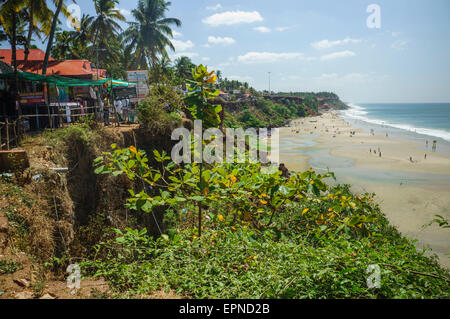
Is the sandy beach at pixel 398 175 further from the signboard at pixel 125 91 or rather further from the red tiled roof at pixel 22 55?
the red tiled roof at pixel 22 55

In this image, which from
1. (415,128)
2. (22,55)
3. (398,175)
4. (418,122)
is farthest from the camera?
(418,122)

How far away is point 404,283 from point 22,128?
438 inches

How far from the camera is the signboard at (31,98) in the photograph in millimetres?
10531

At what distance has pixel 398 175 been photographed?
77.1ft

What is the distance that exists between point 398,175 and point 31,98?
2697 cm

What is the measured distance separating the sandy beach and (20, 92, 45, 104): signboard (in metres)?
15.3

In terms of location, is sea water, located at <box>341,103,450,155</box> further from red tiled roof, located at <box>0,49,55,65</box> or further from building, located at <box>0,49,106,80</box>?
red tiled roof, located at <box>0,49,55,65</box>

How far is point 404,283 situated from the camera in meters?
2.95

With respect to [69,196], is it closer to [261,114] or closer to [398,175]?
[398,175]

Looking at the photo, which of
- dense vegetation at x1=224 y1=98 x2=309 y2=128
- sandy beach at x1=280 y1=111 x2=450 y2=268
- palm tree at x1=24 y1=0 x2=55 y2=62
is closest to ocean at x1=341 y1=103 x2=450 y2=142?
sandy beach at x1=280 y1=111 x2=450 y2=268

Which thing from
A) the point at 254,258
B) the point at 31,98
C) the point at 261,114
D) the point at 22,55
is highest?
the point at 22,55

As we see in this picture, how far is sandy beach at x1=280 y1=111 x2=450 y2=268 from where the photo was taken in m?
14.2

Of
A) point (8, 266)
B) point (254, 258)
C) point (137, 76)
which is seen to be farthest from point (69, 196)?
point (137, 76)

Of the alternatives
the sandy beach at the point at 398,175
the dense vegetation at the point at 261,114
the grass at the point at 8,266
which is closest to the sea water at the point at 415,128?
the sandy beach at the point at 398,175
